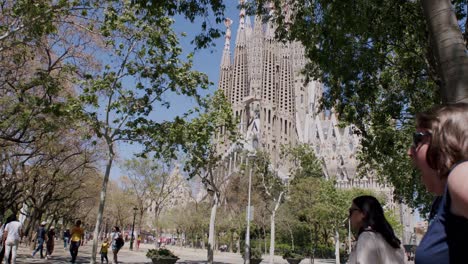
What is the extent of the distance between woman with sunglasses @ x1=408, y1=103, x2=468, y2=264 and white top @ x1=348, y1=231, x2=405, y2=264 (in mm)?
1360

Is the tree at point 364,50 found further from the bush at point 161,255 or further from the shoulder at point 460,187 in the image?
the bush at point 161,255

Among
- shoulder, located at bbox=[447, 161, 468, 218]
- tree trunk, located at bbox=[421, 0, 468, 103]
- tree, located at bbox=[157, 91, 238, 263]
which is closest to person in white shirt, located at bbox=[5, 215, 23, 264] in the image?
tree, located at bbox=[157, 91, 238, 263]

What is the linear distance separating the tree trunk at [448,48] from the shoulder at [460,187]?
2781 millimetres

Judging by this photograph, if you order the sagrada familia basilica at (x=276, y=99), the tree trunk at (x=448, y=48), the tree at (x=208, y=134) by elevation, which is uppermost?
the sagrada familia basilica at (x=276, y=99)

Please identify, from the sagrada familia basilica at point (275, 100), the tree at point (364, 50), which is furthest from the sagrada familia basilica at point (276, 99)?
the tree at point (364, 50)

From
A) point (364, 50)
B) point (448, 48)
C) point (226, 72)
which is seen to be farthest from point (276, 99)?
point (448, 48)

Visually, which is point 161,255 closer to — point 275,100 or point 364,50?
point 364,50

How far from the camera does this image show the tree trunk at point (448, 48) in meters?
3.83

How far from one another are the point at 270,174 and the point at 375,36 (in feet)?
71.6

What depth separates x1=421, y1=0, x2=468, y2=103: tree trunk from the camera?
383 centimetres

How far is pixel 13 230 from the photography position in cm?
1155

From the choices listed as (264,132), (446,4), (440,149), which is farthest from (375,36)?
(264,132)

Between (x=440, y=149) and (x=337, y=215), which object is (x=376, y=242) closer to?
(x=440, y=149)

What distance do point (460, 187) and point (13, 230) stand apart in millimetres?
12741
